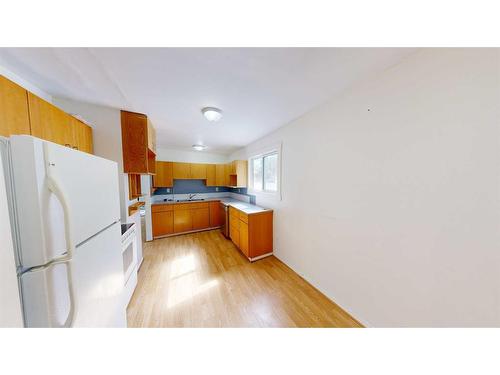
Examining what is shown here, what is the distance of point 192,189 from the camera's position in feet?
13.6

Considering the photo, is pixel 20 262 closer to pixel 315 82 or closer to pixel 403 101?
pixel 315 82

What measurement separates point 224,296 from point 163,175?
3.06m

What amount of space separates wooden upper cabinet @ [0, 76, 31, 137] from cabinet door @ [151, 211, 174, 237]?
8.59ft

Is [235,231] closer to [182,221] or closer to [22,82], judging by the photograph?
[182,221]

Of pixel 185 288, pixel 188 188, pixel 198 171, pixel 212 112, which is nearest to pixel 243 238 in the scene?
pixel 185 288

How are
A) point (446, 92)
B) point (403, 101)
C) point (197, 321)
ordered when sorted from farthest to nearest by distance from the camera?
point (197, 321) < point (403, 101) < point (446, 92)

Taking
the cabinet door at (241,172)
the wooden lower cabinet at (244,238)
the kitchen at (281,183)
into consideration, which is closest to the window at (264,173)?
the cabinet door at (241,172)

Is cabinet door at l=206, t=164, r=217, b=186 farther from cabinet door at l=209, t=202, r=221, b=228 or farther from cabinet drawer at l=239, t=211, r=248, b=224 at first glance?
cabinet drawer at l=239, t=211, r=248, b=224

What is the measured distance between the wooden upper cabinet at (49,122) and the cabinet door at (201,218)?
2.55 m

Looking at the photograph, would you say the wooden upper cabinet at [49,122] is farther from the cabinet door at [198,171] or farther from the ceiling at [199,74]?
the cabinet door at [198,171]
